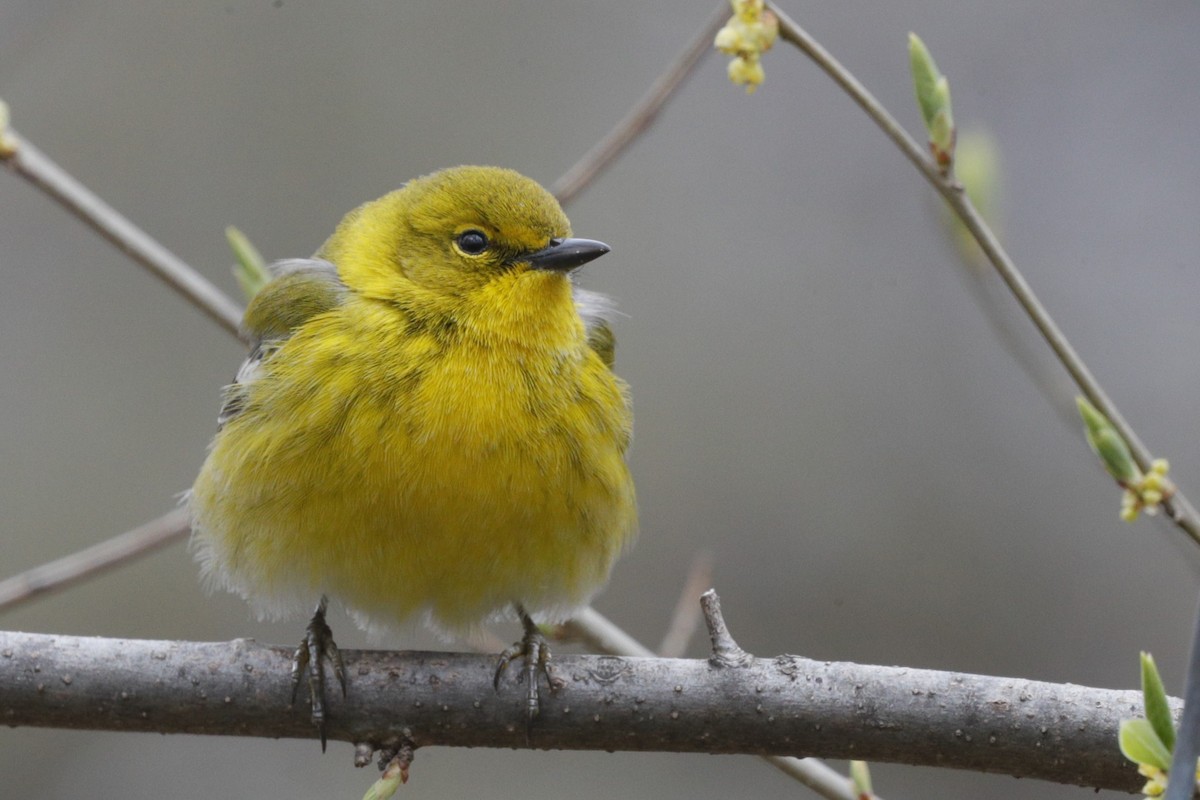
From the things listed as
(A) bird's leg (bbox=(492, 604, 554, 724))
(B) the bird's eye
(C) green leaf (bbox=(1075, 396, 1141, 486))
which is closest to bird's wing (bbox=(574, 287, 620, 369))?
(B) the bird's eye

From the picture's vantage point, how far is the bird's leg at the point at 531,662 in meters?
3.66

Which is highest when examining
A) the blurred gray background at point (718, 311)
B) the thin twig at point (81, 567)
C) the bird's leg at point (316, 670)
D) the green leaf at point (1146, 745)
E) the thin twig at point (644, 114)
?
the blurred gray background at point (718, 311)

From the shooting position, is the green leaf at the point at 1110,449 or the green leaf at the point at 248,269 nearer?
the green leaf at the point at 1110,449

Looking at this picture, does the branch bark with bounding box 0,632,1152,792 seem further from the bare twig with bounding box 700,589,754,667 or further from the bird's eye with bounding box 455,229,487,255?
the bird's eye with bounding box 455,229,487,255

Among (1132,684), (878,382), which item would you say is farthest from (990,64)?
(1132,684)

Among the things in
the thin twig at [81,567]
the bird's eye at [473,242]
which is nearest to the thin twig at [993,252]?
the bird's eye at [473,242]

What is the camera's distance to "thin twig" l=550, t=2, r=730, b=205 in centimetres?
400

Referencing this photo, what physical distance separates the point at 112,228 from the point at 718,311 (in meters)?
5.45

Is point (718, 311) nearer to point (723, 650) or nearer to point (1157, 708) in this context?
point (723, 650)

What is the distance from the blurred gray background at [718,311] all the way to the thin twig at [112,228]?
392 cm

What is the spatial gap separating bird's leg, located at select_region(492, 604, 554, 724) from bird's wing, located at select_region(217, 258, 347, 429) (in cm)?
128

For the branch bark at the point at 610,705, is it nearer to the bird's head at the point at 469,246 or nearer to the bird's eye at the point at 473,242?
the bird's head at the point at 469,246

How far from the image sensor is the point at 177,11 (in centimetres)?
1011

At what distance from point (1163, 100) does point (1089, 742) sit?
8241mm
